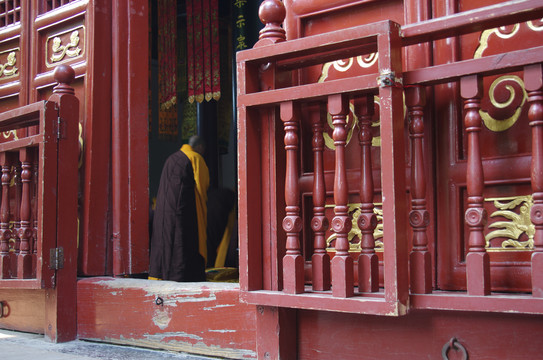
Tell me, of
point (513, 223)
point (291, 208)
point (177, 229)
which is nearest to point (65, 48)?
point (177, 229)

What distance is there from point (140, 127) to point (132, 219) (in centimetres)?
44

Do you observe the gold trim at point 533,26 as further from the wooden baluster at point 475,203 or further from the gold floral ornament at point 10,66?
the gold floral ornament at point 10,66

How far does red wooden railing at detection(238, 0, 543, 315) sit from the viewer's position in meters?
1.43

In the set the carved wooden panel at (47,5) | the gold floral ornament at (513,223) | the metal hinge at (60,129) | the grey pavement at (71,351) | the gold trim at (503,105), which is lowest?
the grey pavement at (71,351)

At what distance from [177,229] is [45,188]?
4.38ft

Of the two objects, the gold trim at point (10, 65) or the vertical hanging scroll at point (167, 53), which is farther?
the vertical hanging scroll at point (167, 53)

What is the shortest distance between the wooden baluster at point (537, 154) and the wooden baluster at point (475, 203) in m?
0.11

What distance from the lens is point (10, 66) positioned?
323cm

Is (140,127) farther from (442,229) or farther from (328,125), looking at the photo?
(442,229)

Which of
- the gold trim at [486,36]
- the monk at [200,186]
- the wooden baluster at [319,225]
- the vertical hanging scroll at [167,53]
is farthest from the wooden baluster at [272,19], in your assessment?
the vertical hanging scroll at [167,53]

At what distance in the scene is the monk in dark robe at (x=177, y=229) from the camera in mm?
3680

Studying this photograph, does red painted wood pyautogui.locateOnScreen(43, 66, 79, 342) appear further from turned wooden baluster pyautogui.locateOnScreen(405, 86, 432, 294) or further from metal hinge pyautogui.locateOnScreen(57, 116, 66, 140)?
turned wooden baluster pyautogui.locateOnScreen(405, 86, 432, 294)

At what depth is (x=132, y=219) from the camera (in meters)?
2.74

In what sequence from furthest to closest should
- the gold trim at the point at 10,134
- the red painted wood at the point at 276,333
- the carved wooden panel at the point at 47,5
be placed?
the gold trim at the point at 10,134 → the carved wooden panel at the point at 47,5 → the red painted wood at the point at 276,333
